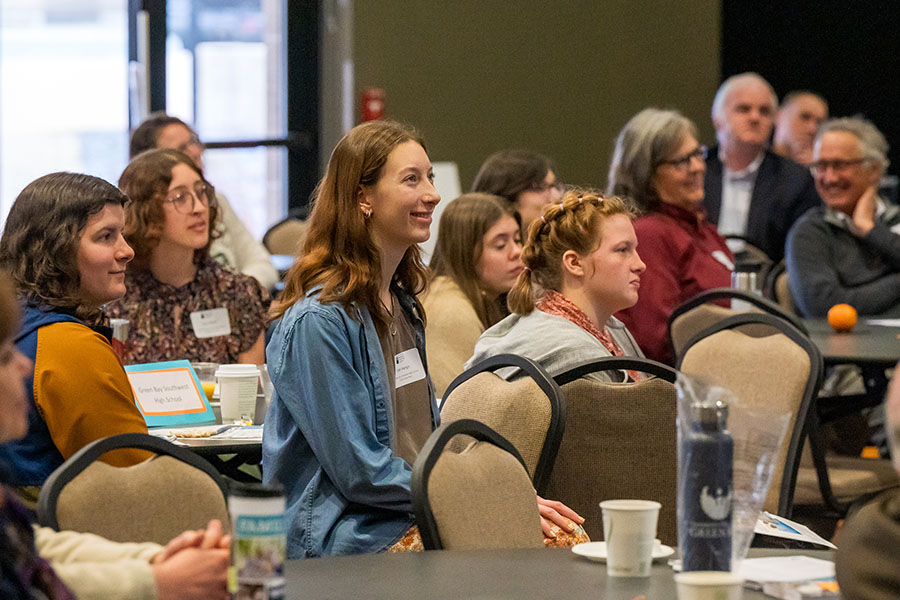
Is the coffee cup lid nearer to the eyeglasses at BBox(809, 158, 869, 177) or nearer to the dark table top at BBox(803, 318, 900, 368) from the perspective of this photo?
the dark table top at BBox(803, 318, 900, 368)

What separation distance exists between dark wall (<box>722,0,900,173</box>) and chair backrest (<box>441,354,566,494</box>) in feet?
25.3

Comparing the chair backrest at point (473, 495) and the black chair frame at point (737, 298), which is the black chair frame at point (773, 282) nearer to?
the black chair frame at point (737, 298)

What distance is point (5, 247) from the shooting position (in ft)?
8.91

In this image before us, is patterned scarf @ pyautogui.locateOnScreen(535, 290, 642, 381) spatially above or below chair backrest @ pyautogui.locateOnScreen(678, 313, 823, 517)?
above

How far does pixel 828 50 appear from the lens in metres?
9.88

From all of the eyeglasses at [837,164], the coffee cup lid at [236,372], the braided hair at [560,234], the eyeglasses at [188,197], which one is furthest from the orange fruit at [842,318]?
the coffee cup lid at [236,372]

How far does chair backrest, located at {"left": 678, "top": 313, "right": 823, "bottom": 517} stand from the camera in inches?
125

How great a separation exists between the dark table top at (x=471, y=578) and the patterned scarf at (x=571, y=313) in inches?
49.6

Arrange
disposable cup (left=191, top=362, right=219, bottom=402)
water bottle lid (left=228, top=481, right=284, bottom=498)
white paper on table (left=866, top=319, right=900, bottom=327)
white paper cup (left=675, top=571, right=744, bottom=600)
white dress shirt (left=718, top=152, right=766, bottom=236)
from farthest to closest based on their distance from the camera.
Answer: white dress shirt (left=718, top=152, right=766, bottom=236) → white paper on table (left=866, top=319, right=900, bottom=327) → disposable cup (left=191, top=362, right=219, bottom=402) → white paper cup (left=675, top=571, right=744, bottom=600) → water bottle lid (left=228, top=481, right=284, bottom=498)

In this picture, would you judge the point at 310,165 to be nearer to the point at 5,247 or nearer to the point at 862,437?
the point at 862,437

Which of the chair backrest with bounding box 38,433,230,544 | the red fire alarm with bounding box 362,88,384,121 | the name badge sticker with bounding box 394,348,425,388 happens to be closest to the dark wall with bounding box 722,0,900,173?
the red fire alarm with bounding box 362,88,384,121

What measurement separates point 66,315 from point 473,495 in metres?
1.03

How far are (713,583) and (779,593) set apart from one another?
0.24 m

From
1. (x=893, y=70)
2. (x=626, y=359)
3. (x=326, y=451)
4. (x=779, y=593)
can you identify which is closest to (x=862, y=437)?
(x=626, y=359)
